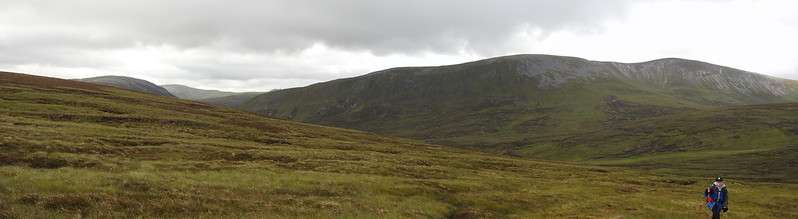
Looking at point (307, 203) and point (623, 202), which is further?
point (623, 202)

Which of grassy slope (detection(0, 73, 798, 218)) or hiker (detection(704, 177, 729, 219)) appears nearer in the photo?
grassy slope (detection(0, 73, 798, 218))

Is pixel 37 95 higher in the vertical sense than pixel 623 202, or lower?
higher

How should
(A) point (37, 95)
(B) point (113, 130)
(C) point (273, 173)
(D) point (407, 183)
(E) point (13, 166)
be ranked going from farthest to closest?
1. (A) point (37, 95)
2. (B) point (113, 130)
3. (D) point (407, 183)
4. (C) point (273, 173)
5. (E) point (13, 166)

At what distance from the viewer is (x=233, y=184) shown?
35750 mm

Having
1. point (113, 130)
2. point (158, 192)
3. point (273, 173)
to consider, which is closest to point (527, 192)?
point (273, 173)

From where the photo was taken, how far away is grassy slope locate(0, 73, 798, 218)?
27422 millimetres

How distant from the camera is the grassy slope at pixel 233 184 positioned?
27422 millimetres

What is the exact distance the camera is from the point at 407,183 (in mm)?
46500

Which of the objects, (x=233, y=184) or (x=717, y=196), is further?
(x=717, y=196)

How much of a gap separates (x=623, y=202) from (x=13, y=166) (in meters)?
48.3

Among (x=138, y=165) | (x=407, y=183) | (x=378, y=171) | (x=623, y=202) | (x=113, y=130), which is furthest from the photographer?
(x=113, y=130)

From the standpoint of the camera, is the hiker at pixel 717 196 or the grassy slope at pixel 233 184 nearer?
the grassy slope at pixel 233 184

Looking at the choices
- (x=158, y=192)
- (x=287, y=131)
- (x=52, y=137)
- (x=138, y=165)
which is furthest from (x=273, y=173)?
(x=287, y=131)

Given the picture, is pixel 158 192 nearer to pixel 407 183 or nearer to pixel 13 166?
pixel 13 166
